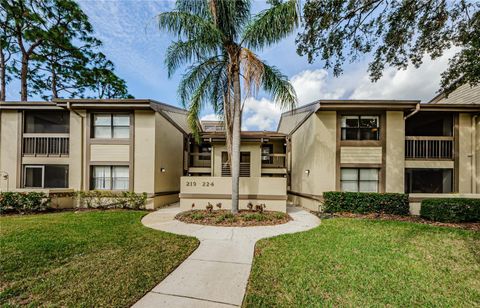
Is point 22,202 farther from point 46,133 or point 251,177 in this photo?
point 251,177

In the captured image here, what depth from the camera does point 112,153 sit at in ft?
35.0

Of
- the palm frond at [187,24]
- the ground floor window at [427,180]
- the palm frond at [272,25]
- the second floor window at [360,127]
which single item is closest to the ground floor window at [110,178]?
the palm frond at [187,24]

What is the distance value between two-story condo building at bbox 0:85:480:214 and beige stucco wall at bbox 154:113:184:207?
12 cm

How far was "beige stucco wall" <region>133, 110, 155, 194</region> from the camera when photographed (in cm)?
1065

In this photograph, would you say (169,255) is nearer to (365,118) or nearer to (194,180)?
(194,180)

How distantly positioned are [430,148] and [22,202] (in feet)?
66.7

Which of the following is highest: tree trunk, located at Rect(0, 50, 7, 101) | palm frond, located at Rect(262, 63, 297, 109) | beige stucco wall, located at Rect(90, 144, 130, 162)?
tree trunk, located at Rect(0, 50, 7, 101)

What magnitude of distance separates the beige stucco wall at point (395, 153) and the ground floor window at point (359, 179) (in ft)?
1.84

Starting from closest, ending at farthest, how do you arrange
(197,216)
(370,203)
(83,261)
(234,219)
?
(83,261) → (234,219) → (197,216) → (370,203)

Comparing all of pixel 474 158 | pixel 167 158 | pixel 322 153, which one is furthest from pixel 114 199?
pixel 474 158

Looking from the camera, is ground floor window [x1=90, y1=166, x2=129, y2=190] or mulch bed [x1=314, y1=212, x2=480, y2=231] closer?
mulch bed [x1=314, y1=212, x2=480, y2=231]

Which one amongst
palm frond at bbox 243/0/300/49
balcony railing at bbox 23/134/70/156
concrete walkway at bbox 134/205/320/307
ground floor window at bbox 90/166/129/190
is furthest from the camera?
balcony railing at bbox 23/134/70/156

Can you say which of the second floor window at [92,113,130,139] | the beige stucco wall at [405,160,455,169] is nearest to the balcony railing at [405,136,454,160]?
the beige stucco wall at [405,160,455,169]

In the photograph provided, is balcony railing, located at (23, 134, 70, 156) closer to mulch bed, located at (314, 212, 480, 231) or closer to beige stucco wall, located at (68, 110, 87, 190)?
beige stucco wall, located at (68, 110, 87, 190)
